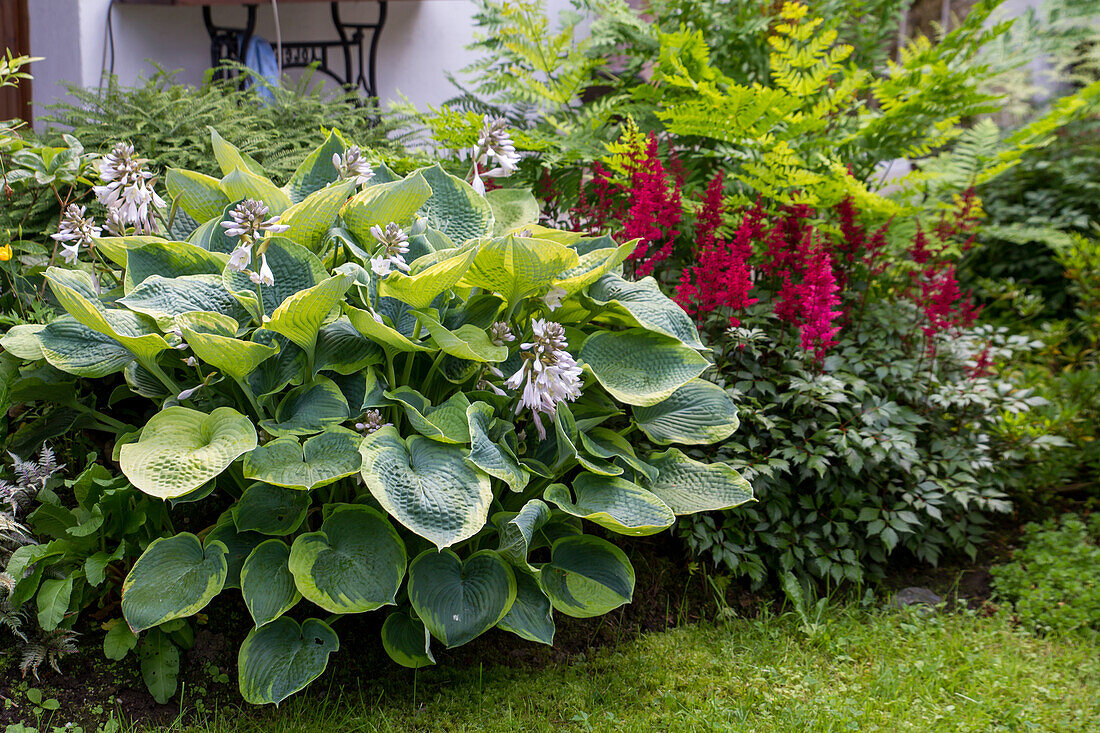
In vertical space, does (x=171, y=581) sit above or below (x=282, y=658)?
above

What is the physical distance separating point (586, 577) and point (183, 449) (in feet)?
3.28

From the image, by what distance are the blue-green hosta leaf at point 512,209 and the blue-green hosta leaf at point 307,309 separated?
30.7 inches

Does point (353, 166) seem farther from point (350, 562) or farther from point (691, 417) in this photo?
point (691, 417)

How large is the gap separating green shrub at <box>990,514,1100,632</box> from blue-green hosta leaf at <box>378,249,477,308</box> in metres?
2.24

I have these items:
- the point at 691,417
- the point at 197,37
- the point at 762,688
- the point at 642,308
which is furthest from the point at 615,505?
the point at 197,37

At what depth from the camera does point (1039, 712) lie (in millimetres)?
2092

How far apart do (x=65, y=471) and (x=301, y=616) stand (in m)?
0.78

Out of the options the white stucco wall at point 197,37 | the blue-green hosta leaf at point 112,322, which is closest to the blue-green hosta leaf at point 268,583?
the blue-green hosta leaf at point 112,322

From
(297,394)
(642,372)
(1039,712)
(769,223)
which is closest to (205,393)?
(297,394)

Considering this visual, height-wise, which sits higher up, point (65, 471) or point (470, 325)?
point (470, 325)

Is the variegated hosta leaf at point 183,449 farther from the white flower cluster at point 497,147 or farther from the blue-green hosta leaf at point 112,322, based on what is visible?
the white flower cluster at point 497,147

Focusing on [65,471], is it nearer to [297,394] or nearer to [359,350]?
[297,394]

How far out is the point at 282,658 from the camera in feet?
5.77

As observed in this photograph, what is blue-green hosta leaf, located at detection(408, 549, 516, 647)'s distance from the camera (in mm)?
1769
